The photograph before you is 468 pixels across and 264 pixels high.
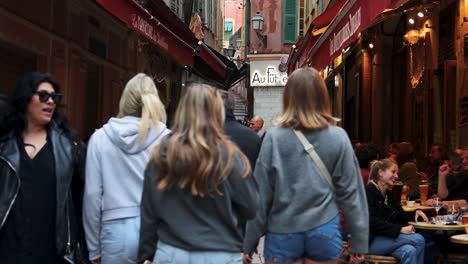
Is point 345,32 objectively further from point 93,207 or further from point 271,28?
point 271,28

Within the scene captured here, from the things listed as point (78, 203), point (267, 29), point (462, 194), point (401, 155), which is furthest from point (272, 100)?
point (78, 203)

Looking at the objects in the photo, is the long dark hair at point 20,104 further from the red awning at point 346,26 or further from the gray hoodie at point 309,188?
the red awning at point 346,26

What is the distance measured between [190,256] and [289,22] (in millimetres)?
26946

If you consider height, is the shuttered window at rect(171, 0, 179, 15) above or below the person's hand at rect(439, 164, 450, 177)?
above

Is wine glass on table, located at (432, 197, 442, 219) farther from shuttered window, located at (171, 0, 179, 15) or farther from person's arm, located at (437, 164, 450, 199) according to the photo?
shuttered window, located at (171, 0, 179, 15)

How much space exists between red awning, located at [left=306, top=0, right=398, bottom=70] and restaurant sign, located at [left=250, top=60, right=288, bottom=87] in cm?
1638

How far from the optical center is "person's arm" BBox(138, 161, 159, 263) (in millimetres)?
3244

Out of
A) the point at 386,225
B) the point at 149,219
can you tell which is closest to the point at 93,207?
the point at 149,219

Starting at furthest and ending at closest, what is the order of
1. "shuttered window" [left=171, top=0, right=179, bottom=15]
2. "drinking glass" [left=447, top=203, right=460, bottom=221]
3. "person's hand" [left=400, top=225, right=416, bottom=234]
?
"shuttered window" [left=171, top=0, right=179, bottom=15] < "drinking glass" [left=447, top=203, right=460, bottom=221] < "person's hand" [left=400, top=225, right=416, bottom=234]

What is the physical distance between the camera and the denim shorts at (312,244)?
3.77m

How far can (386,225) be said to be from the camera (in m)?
5.82

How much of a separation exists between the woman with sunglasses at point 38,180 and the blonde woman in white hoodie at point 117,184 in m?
0.10

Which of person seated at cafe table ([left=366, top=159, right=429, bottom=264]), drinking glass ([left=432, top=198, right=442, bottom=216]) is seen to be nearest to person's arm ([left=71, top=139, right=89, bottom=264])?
person seated at cafe table ([left=366, top=159, right=429, bottom=264])

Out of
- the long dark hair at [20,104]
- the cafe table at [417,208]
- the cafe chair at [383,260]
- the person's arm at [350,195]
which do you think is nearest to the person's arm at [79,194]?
the long dark hair at [20,104]
